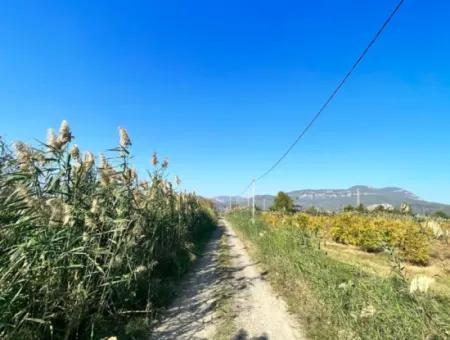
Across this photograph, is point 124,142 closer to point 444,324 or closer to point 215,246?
point 444,324

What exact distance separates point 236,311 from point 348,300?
2194 millimetres

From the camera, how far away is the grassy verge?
281 cm

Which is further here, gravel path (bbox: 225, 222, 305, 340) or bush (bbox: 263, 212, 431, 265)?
bush (bbox: 263, 212, 431, 265)

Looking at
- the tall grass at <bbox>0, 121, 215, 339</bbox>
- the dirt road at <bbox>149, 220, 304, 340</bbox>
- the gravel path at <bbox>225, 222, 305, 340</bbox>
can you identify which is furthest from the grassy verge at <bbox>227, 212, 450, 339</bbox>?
the tall grass at <bbox>0, 121, 215, 339</bbox>

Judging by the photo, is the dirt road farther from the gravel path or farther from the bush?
the bush

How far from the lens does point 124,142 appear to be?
509 cm

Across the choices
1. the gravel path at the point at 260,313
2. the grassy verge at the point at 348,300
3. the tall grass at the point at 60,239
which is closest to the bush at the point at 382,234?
the gravel path at the point at 260,313

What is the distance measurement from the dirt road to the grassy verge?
12.9 inches

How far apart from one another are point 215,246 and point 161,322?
9521 millimetres

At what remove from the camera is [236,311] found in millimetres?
5816

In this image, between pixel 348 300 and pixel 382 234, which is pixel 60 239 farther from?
pixel 382 234

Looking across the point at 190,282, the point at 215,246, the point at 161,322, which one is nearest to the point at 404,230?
the point at 215,246

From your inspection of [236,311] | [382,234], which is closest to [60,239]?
[236,311]

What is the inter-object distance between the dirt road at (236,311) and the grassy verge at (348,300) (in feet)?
1.07
